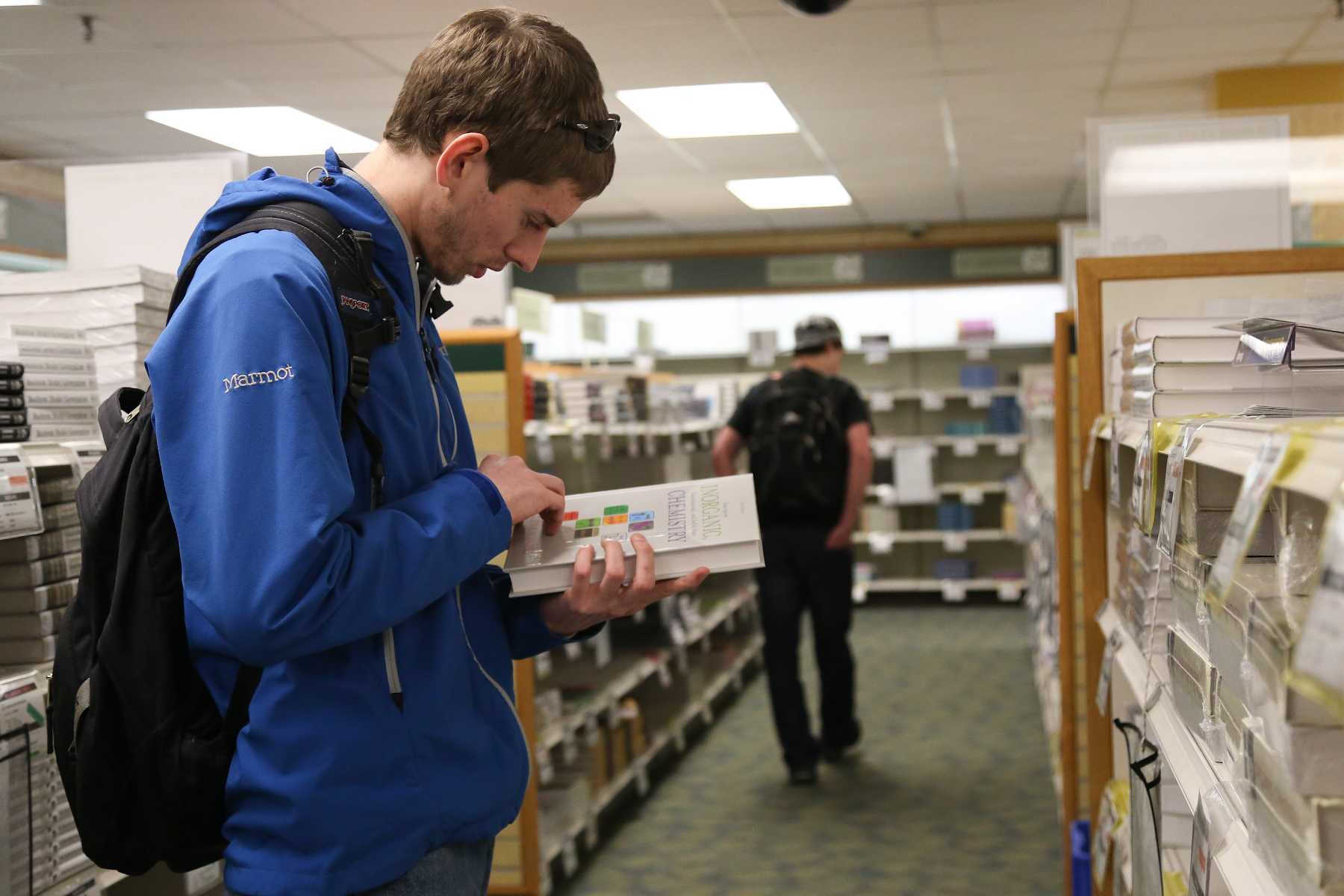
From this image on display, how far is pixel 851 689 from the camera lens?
17.7 feet

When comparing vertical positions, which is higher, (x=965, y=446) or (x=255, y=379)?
(x=255, y=379)

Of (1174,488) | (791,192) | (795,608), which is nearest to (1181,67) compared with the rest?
(795,608)

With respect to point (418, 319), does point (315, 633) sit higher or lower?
lower

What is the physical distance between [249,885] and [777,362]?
417 inches

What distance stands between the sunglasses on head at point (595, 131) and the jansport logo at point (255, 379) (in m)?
0.42

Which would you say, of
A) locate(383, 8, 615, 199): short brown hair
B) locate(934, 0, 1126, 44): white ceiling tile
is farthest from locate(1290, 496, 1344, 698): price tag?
locate(934, 0, 1126, 44): white ceiling tile

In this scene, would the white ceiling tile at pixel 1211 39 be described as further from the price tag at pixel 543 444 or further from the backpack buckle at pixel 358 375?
the backpack buckle at pixel 358 375

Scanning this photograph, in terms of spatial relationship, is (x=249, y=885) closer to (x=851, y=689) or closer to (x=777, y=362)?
(x=851, y=689)

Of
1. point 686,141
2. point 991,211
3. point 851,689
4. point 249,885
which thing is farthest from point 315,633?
point 991,211

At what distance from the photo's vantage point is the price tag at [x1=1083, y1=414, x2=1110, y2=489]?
2.33 metres

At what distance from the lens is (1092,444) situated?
249 cm

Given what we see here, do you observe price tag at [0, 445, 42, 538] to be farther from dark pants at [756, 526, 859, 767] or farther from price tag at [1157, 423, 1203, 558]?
dark pants at [756, 526, 859, 767]

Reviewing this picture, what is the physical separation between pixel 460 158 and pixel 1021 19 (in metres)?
4.76

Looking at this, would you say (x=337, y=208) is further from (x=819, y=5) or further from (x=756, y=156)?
(x=756, y=156)
